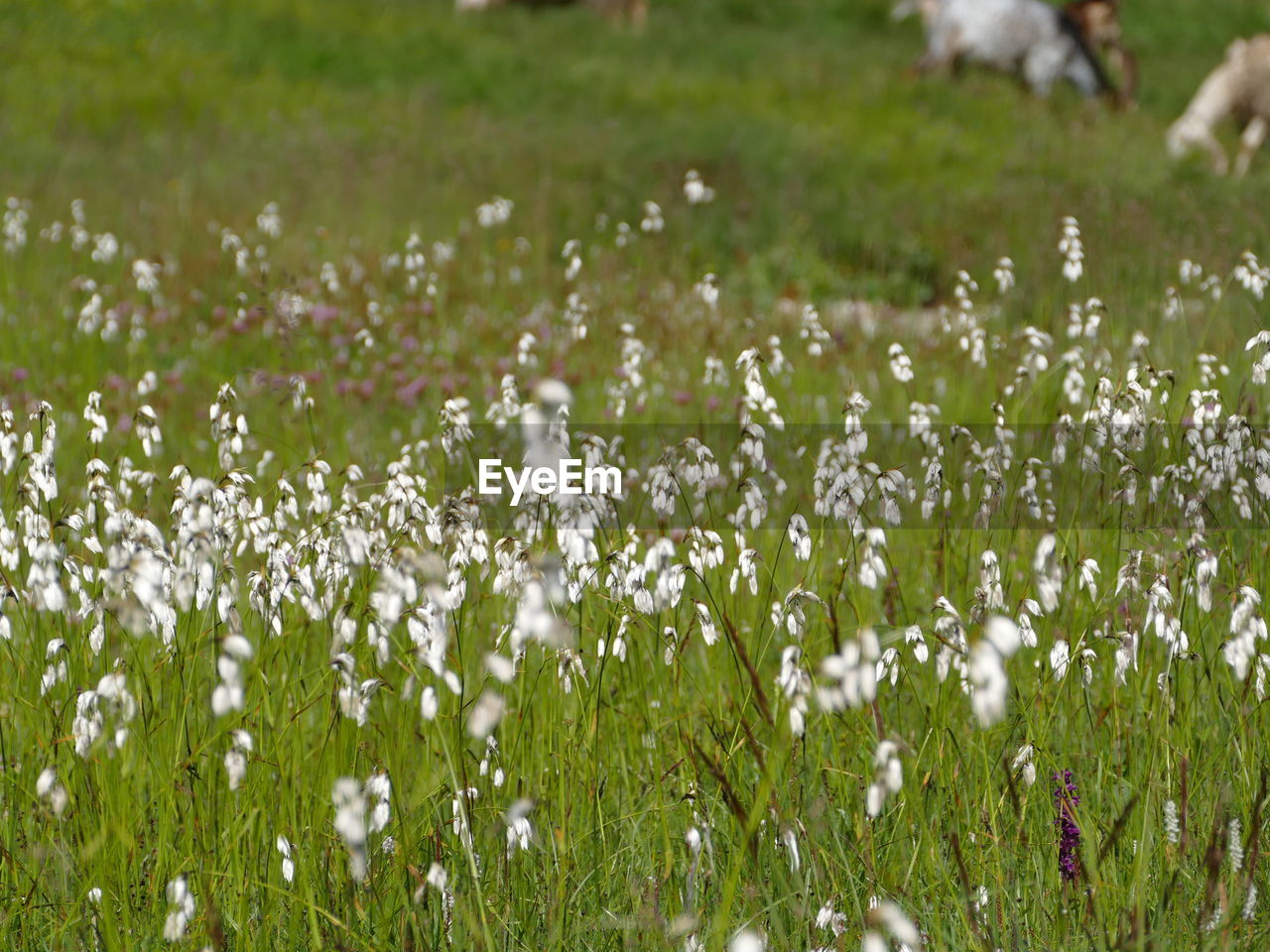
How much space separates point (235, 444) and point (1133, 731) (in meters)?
2.47

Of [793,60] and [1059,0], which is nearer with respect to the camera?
[793,60]

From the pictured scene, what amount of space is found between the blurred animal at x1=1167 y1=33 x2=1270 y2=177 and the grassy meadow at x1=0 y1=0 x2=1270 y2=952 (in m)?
0.68

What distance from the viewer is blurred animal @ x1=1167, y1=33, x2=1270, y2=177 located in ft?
48.6

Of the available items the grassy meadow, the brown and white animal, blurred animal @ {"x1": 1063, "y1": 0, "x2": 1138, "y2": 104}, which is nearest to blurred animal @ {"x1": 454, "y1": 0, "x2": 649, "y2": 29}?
the grassy meadow

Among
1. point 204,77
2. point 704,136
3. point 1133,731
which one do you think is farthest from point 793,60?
point 1133,731

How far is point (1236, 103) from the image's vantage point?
51.4ft

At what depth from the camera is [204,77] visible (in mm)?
16438

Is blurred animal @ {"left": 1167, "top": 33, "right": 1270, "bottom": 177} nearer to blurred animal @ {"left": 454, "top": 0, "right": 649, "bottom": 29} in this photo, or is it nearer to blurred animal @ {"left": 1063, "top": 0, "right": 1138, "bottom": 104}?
blurred animal @ {"left": 1063, "top": 0, "right": 1138, "bottom": 104}

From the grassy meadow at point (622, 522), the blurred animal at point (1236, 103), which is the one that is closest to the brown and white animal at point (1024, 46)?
the grassy meadow at point (622, 522)

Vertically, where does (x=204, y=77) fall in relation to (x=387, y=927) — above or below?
below

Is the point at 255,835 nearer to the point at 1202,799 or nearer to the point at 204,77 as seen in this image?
the point at 1202,799

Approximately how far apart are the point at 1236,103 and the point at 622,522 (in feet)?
49.1

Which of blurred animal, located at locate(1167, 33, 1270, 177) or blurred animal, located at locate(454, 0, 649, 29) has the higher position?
blurred animal, located at locate(1167, 33, 1270, 177)

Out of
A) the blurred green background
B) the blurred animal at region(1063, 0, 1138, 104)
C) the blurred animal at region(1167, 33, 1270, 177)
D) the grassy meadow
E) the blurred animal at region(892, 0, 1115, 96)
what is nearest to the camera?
the grassy meadow
